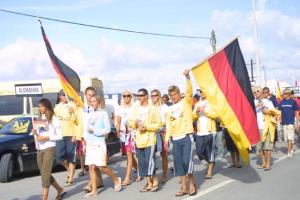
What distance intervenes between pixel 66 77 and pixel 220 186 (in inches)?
151

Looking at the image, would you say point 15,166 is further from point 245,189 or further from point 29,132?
point 245,189

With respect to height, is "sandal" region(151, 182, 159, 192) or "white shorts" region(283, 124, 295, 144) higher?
"white shorts" region(283, 124, 295, 144)

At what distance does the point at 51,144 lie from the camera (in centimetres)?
742

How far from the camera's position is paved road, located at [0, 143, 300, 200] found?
7.49m

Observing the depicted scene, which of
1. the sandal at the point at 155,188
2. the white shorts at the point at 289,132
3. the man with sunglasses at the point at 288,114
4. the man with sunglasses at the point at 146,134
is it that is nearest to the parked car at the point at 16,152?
the man with sunglasses at the point at 146,134

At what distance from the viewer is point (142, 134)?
27.0 ft

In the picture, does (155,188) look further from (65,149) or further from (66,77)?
(66,77)

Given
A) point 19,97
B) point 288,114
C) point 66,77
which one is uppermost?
point 19,97

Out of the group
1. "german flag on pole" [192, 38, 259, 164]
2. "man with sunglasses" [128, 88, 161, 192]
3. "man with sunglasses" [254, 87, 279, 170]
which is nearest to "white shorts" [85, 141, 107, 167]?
"man with sunglasses" [128, 88, 161, 192]

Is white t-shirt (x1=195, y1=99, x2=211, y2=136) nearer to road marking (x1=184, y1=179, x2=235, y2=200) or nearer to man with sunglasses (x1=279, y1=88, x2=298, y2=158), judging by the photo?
road marking (x1=184, y1=179, x2=235, y2=200)

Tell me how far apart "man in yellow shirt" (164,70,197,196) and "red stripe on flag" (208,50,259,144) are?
0.75 m

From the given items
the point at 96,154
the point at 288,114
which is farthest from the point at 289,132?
the point at 96,154

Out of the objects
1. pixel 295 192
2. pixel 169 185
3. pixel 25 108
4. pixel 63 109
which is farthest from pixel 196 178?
pixel 25 108

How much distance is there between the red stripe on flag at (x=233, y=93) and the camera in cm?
798
